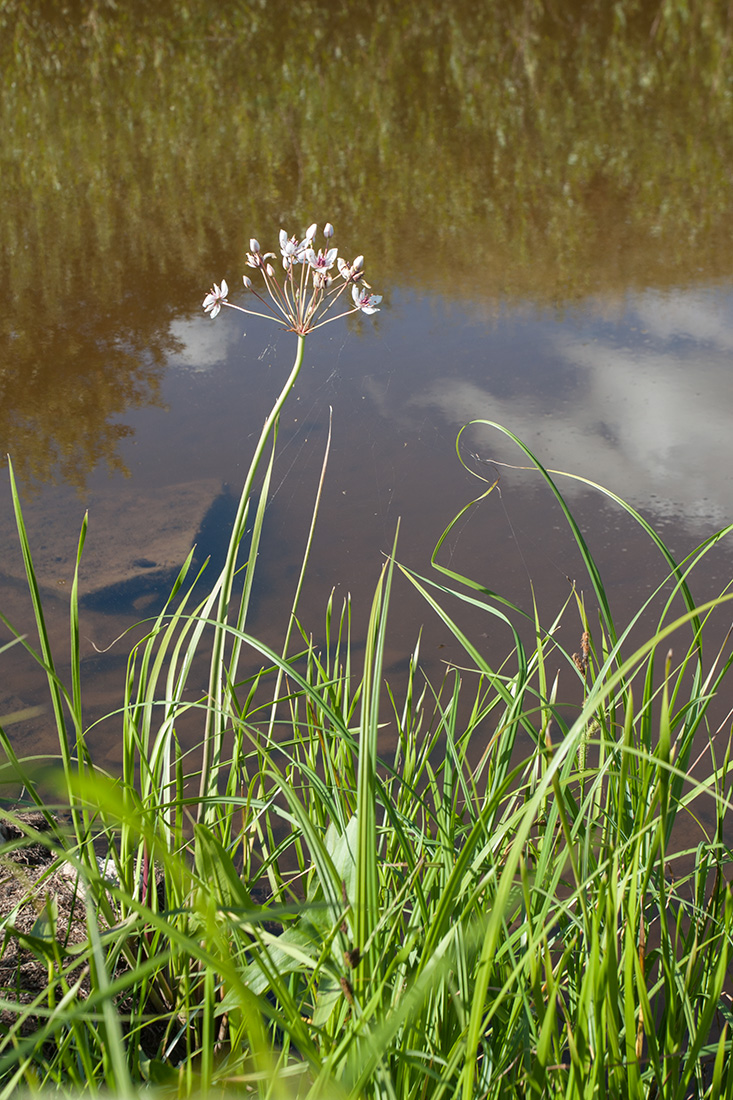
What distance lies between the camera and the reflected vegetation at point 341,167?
13.2ft

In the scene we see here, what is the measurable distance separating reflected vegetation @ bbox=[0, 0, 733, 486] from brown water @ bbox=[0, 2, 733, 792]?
3 centimetres

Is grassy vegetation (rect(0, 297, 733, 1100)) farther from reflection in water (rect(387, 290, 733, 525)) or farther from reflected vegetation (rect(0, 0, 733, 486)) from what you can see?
reflected vegetation (rect(0, 0, 733, 486))

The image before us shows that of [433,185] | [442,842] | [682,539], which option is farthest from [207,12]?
[442,842]

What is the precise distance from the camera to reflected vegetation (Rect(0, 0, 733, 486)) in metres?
4.01

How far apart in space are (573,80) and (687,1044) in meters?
8.72

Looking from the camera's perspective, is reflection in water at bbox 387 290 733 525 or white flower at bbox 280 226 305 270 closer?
white flower at bbox 280 226 305 270

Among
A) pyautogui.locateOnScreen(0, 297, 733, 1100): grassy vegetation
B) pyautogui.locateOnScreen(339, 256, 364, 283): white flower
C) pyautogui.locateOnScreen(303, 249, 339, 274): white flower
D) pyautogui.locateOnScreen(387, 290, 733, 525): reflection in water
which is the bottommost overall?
pyautogui.locateOnScreen(0, 297, 733, 1100): grassy vegetation

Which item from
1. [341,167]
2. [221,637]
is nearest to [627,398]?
[221,637]

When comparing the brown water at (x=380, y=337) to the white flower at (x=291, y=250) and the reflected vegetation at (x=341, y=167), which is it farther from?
the white flower at (x=291, y=250)

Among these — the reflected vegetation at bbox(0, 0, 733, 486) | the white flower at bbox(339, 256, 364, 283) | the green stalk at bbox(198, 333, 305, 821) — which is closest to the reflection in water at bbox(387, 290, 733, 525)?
the reflected vegetation at bbox(0, 0, 733, 486)

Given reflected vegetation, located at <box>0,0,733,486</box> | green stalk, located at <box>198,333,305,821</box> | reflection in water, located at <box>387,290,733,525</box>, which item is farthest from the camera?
reflected vegetation, located at <box>0,0,733,486</box>

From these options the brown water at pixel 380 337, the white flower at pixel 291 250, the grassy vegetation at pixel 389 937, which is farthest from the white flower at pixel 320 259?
the brown water at pixel 380 337

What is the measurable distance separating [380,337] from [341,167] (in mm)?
2791

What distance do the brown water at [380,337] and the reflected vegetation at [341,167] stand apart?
0.09 feet
